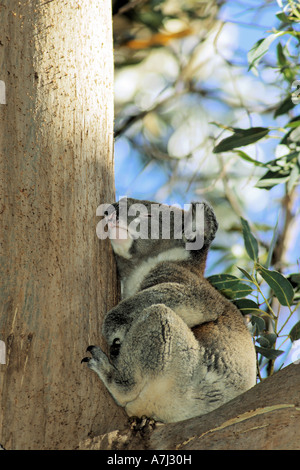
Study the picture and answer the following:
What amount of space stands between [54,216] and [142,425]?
0.83 metres

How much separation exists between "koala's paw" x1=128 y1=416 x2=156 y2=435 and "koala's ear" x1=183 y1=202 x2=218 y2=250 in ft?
3.40

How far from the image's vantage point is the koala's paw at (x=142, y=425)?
206cm

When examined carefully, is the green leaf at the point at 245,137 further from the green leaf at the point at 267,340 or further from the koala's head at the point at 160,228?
the green leaf at the point at 267,340

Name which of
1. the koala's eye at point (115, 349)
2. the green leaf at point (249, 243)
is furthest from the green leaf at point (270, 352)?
the koala's eye at point (115, 349)

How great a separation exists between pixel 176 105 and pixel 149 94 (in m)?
0.40

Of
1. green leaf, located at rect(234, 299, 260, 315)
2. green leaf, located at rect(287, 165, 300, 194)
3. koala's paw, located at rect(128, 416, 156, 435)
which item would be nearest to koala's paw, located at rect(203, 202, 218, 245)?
green leaf, located at rect(234, 299, 260, 315)

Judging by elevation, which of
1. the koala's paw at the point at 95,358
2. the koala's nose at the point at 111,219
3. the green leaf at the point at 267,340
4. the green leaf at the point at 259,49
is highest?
the green leaf at the point at 259,49

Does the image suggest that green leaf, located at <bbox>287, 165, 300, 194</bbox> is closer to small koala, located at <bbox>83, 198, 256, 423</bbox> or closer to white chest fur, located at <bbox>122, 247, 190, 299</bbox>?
small koala, located at <bbox>83, 198, 256, 423</bbox>

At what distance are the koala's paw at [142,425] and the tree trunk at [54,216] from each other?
65 millimetres

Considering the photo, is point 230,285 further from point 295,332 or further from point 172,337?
point 172,337

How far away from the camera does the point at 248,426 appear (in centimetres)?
182

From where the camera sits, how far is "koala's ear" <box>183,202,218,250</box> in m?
2.91
